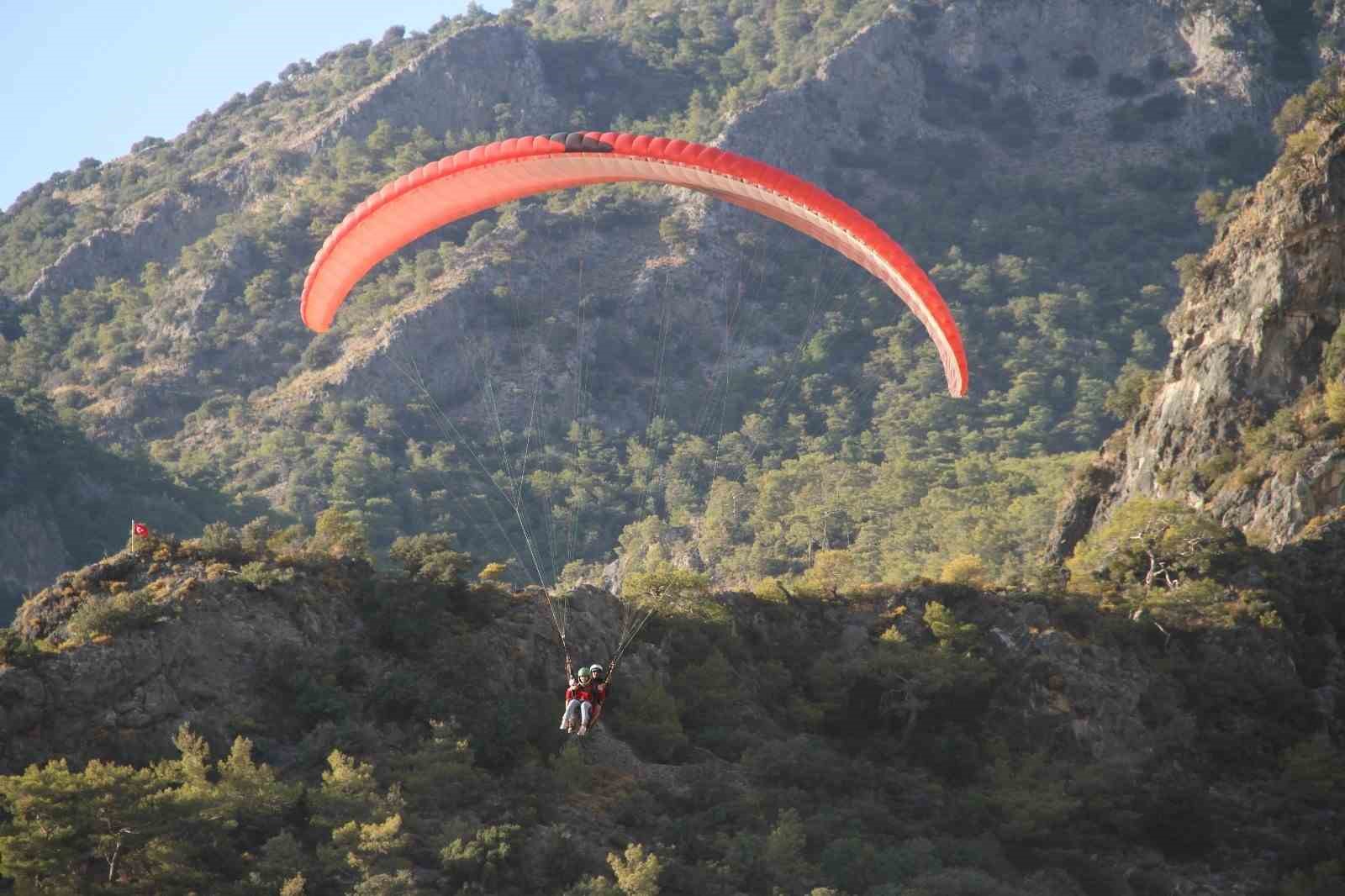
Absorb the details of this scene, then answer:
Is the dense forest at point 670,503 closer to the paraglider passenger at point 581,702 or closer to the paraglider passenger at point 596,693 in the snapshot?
the paraglider passenger at point 581,702

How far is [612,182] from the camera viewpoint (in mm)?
35938

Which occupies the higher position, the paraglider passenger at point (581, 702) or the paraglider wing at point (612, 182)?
the paraglider wing at point (612, 182)

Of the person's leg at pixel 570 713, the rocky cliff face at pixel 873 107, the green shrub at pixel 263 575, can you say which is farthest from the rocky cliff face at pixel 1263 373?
the rocky cliff face at pixel 873 107

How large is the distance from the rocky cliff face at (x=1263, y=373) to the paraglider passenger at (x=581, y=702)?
26.2m

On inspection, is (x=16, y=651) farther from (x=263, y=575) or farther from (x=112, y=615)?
(x=263, y=575)

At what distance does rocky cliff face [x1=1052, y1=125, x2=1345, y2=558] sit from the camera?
166 ft

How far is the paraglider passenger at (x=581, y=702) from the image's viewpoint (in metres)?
30.7

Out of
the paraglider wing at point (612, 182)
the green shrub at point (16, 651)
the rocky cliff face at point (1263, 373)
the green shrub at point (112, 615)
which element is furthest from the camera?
the rocky cliff face at point (1263, 373)

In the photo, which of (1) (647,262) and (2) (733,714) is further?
(1) (647,262)

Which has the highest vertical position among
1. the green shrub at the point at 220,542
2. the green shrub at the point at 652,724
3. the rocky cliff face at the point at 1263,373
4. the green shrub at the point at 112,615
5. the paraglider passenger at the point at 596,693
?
the rocky cliff face at the point at 1263,373

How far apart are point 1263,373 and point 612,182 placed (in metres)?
26.3

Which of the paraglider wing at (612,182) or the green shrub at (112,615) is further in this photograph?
the paraglider wing at (612,182)

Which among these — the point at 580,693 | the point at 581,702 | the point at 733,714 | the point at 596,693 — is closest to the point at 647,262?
the point at 733,714

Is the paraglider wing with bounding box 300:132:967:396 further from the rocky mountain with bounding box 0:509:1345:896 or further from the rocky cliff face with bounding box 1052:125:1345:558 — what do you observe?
the rocky cliff face with bounding box 1052:125:1345:558
